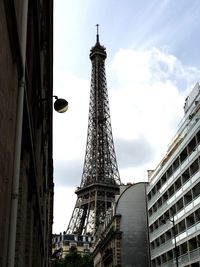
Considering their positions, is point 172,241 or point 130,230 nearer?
point 172,241

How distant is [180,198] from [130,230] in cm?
2905

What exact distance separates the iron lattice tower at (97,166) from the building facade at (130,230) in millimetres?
40134

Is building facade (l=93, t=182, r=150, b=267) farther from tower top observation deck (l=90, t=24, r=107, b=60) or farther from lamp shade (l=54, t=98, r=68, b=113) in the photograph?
tower top observation deck (l=90, t=24, r=107, b=60)

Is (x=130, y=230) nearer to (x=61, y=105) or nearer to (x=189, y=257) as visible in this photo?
(x=189, y=257)

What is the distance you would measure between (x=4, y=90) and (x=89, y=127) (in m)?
154

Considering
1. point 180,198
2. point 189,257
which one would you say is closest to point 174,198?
point 180,198

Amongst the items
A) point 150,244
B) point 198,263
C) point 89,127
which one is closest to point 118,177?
point 89,127

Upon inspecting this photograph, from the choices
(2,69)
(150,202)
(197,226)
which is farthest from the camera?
(150,202)

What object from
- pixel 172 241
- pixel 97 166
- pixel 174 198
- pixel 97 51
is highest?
pixel 97 51

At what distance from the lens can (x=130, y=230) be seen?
276 feet

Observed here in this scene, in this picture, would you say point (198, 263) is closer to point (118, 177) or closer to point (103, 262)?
point (103, 262)

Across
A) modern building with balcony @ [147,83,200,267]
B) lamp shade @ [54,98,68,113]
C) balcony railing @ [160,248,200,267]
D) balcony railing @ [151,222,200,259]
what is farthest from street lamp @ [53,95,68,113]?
balcony railing @ [160,248,200,267]

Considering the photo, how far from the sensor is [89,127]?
536ft

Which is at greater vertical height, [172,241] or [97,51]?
[97,51]
